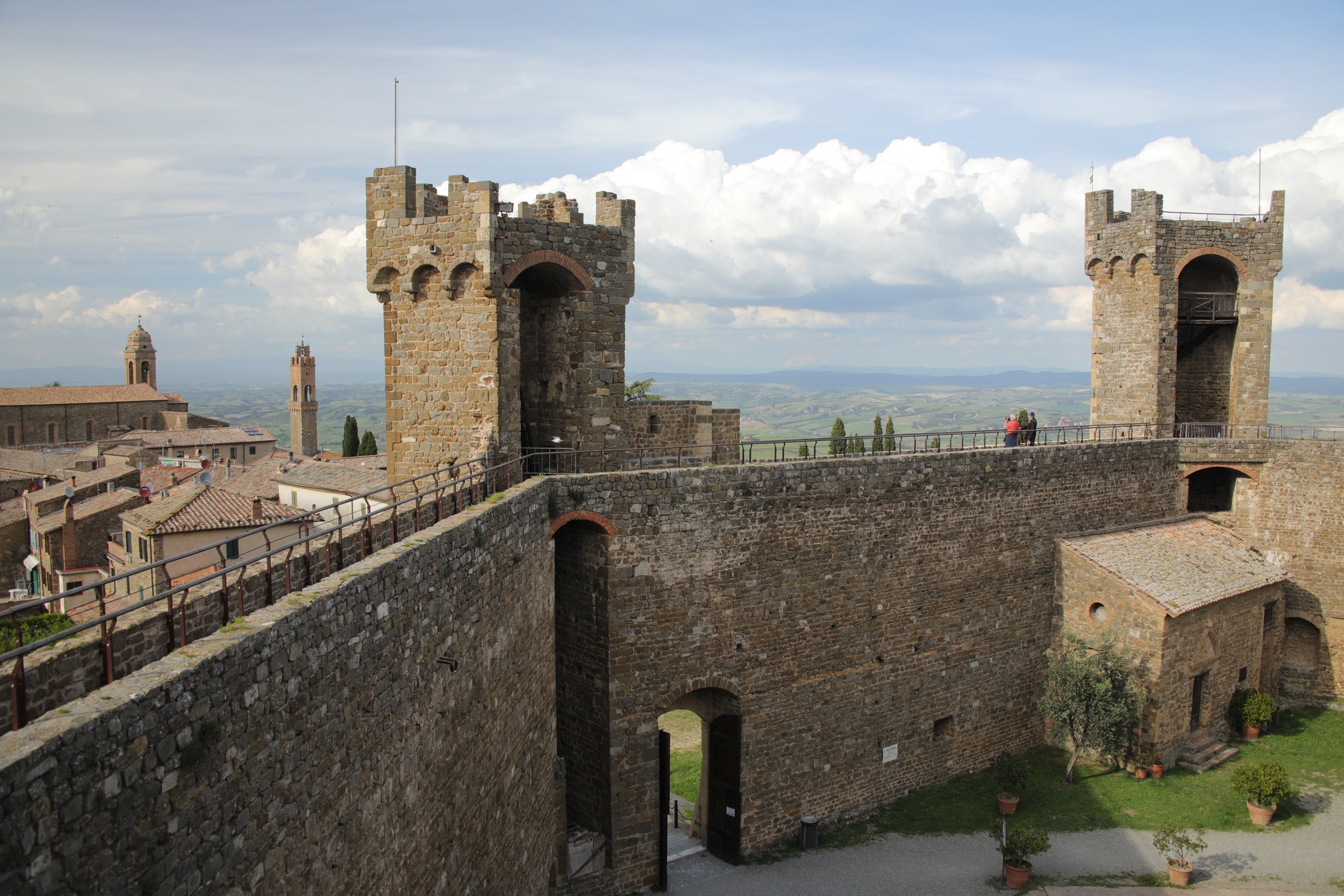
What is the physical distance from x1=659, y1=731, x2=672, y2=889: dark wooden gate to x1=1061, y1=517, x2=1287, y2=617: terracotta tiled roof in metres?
9.95

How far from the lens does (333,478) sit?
34.8 m

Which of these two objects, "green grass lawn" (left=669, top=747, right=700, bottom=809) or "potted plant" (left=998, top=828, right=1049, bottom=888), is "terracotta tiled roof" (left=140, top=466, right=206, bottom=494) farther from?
"potted plant" (left=998, top=828, right=1049, bottom=888)

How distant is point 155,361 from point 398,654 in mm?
95793

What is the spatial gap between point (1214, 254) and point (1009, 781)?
14605 millimetres

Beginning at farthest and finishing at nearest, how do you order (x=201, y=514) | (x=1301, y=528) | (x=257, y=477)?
(x=257, y=477) → (x=201, y=514) → (x=1301, y=528)

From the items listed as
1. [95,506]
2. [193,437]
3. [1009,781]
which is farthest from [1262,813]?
[193,437]

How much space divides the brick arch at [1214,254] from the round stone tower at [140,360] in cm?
8567

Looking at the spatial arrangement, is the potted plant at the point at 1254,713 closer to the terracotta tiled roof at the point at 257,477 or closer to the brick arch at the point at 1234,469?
the brick arch at the point at 1234,469

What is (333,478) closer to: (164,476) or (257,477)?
(257,477)

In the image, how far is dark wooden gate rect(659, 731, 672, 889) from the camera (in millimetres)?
14484

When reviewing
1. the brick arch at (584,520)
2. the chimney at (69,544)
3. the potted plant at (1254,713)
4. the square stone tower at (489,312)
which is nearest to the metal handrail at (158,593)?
the brick arch at (584,520)

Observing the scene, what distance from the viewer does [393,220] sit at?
1437 centimetres

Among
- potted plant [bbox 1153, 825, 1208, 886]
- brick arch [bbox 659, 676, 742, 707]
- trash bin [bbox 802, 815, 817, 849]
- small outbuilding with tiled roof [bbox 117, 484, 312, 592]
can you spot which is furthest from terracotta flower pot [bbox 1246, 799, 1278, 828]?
small outbuilding with tiled roof [bbox 117, 484, 312, 592]

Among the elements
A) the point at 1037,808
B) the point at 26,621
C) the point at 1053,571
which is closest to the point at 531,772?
the point at 26,621
